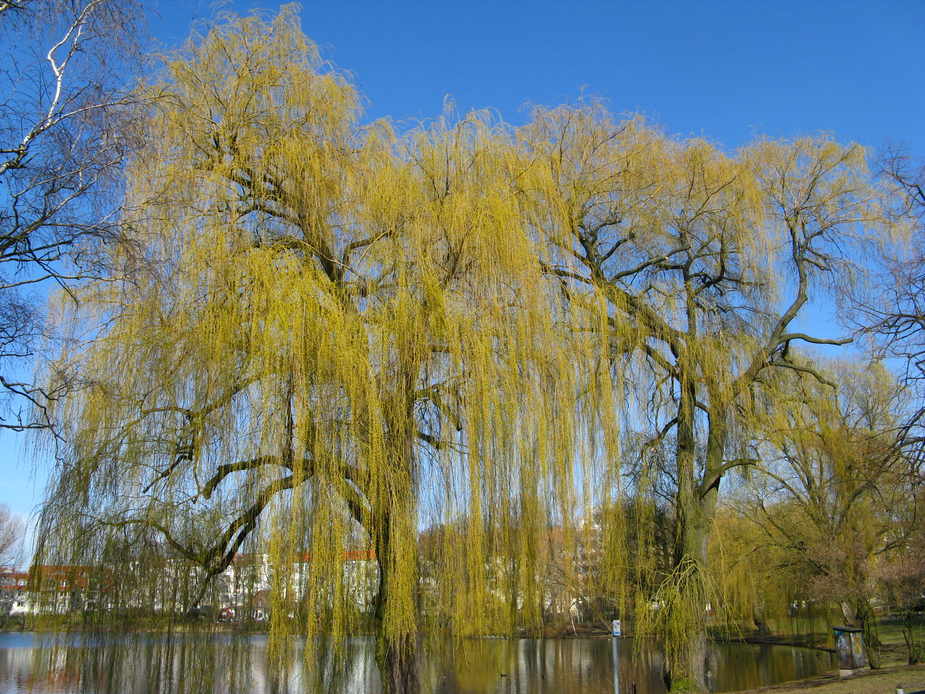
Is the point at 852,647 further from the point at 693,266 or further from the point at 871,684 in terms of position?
the point at 693,266

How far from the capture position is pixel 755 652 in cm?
2734

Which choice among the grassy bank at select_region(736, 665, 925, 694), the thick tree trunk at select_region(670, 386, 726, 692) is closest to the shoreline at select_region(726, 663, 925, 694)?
the grassy bank at select_region(736, 665, 925, 694)

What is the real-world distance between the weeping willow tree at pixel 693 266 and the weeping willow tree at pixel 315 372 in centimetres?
246

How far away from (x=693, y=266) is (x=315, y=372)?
7008mm

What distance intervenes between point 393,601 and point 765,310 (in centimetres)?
780

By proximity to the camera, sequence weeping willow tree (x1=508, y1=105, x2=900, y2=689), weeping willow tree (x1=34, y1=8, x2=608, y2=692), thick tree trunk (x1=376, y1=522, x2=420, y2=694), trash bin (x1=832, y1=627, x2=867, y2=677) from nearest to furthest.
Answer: weeping willow tree (x1=34, y1=8, x2=608, y2=692) < thick tree trunk (x1=376, y1=522, x2=420, y2=694) < weeping willow tree (x1=508, y1=105, x2=900, y2=689) < trash bin (x1=832, y1=627, x2=867, y2=677)

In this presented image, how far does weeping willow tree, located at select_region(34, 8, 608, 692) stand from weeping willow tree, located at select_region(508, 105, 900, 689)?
246 centimetres

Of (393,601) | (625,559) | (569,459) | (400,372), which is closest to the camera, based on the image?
(393,601)

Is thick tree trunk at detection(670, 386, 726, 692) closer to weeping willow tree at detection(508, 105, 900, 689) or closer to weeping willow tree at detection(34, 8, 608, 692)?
weeping willow tree at detection(508, 105, 900, 689)

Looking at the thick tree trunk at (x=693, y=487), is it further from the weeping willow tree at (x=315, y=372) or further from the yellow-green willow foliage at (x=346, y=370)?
the weeping willow tree at (x=315, y=372)

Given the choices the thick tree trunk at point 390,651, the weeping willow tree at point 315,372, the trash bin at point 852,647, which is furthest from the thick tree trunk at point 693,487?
the trash bin at point 852,647

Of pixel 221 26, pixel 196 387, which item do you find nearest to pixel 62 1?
pixel 196 387

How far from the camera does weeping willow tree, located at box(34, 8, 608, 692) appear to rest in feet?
22.9

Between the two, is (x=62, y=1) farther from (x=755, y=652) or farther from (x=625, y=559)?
(x=755, y=652)
